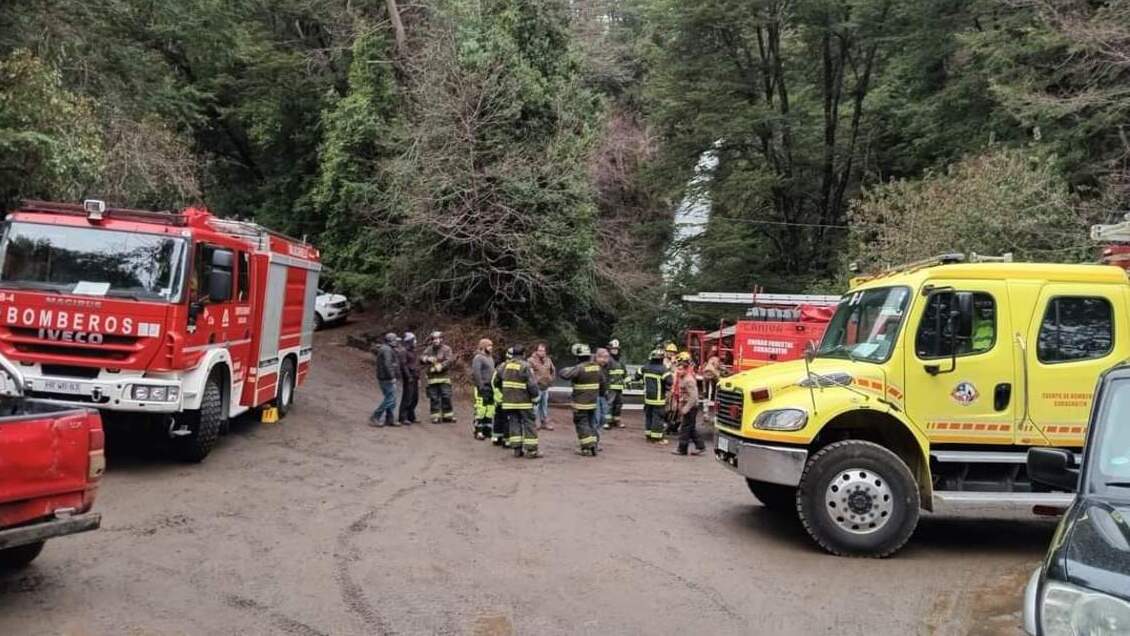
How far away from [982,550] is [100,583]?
7.53 metres

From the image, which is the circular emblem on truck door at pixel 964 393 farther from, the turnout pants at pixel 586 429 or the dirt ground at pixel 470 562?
the turnout pants at pixel 586 429

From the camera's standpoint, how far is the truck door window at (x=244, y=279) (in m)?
12.0

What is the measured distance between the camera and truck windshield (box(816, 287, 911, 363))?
8.14m

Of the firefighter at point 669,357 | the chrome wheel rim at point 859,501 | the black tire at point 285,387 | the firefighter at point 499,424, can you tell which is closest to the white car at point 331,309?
the black tire at point 285,387

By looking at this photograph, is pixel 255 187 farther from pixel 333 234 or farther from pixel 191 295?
pixel 191 295

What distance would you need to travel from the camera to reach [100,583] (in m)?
6.32

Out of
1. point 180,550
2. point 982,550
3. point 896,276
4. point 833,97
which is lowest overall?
point 180,550

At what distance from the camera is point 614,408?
60.6ft

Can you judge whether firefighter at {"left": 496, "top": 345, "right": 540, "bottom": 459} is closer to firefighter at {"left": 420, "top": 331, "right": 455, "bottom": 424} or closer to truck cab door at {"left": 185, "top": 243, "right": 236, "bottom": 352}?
firefighter at {"left": 420, "top": 331, "right": 455, "bottom": 424}

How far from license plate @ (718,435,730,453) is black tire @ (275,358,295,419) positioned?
27.5ft

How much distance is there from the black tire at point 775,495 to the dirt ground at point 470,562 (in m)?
0.31

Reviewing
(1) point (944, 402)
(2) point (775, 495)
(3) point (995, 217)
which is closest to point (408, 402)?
(2) point (775, 495)

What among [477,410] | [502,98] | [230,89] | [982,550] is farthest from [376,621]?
[230,89]

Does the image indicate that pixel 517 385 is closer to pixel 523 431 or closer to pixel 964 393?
pixel 523 431
